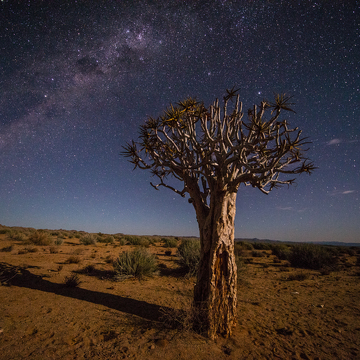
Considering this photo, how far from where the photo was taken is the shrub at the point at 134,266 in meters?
8.23

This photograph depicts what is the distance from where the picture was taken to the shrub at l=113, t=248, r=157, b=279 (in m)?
8.23

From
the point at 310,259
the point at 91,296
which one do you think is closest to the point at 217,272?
the point at 91,296

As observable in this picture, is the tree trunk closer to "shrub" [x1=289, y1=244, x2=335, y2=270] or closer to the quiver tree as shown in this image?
the quiver tree

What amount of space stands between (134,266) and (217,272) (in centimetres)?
545

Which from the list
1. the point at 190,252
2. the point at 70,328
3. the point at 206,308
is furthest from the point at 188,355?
the point at 190,252

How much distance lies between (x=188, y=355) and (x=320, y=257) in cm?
1239

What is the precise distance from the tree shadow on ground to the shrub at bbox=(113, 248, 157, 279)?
192 centimetres

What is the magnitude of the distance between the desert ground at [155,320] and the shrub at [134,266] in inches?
11.2

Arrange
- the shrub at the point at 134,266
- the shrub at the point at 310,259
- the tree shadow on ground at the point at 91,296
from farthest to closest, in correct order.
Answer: the shrub at the point at 310,259 → the shrub at the point at 134,266 → the tree shadow on ground at the point at 91,296

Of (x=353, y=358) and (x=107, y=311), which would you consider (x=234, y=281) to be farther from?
(x=107, y=311)

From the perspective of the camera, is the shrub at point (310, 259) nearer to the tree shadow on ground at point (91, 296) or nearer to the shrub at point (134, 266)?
the shrub at point (134, 266)

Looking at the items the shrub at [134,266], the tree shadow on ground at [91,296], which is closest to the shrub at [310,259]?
the shrub at [134,266]

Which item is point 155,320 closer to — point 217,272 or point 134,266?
point 217,272

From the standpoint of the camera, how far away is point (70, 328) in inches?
161
